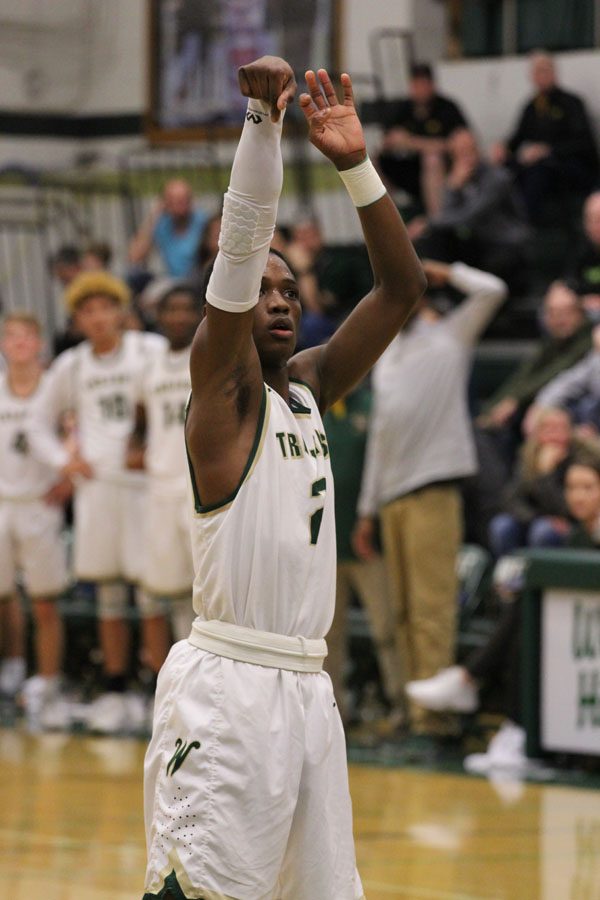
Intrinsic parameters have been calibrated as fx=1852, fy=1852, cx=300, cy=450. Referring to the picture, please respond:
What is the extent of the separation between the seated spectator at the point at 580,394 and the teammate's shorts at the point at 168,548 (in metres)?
2.01

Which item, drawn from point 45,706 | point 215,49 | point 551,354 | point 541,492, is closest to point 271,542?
point 541,492

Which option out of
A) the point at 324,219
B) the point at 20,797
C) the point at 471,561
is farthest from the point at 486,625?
the point at 324,219

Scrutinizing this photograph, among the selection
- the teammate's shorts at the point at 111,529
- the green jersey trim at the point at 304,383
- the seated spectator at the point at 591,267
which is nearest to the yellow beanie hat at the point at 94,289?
the teammate's shorts at the point at 111,529

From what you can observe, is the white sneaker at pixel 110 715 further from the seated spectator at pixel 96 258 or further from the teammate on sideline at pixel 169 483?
the seated spectator at pixel 96 258

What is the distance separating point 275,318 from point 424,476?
541 cm

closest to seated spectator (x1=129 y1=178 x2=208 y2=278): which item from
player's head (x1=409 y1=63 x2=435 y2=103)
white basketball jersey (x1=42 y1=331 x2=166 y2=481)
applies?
Result: player's head (x1=409 y1=63 x2=435 y2=103)

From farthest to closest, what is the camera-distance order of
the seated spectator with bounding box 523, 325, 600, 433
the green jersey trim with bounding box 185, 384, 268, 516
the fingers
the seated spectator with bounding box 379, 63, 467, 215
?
the seated spectator with bounding box 379, 63, 467, 215, the seated spectator with bounding box 523, 325, 600, 433, the fingers, the green jersey trim with bounding box 185, 384, 268, 516

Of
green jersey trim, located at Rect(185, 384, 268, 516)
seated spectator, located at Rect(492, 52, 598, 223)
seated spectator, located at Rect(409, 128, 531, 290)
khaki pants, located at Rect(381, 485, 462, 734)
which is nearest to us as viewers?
green jersey trim, located at Rect(185, 384, 268, 516)

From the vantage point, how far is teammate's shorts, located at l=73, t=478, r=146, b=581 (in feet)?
34.2

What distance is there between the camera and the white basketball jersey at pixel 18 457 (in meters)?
11.0

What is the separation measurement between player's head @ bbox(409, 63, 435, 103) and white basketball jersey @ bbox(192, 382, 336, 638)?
9.97 meters

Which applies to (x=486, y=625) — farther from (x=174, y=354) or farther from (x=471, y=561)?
(x=174, y=354)

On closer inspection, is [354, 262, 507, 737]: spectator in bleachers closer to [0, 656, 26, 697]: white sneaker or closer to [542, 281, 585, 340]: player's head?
[542, 281, 585, 340]: player's head

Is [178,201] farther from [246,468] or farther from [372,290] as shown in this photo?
[246,468]
